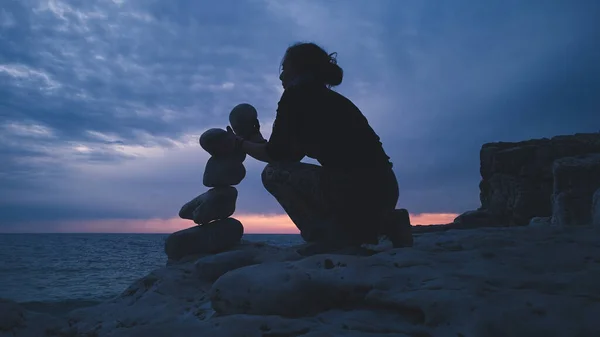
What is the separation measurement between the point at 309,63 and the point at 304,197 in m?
1.40

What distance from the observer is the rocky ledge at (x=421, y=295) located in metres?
2.29

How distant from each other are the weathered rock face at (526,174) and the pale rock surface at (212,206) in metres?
16.9

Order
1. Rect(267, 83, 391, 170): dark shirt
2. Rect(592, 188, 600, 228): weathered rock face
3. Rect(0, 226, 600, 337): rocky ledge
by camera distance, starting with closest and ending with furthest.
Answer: Rect(0, 226, 600, 337): rocky ledge < Rect(267, 83, 391, 170): dark shirt < Rect(592, 188, 600, 228): weathered rock face

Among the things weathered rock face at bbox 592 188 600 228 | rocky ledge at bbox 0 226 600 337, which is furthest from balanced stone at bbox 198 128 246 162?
weathered rock face at bbox 592 188 600 228

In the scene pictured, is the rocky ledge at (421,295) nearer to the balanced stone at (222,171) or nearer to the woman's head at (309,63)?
the woman's head at (309,63)

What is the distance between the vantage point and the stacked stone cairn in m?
7.13

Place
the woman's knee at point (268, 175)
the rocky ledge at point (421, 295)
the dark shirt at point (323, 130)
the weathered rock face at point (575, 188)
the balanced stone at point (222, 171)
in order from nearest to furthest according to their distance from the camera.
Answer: the rocky ledge at point (421, 295), the dark shirt at point (323, 130), the woman's knee at point (268, 175), the balanced stone at point (222, 171), the weathered rock face at point (575, 188)

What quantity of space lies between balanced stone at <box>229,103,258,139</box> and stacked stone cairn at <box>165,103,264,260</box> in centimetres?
161

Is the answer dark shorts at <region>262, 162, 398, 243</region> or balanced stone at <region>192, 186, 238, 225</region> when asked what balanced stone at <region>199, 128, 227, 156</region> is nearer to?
balanced stone at <region>192, 186, 238, 225</region>

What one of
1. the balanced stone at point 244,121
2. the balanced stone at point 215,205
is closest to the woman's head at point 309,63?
the balanced stone at point 244,121

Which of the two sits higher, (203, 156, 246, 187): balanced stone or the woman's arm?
(203, 156, 246, 187): balanced stone

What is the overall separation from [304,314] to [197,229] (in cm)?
497

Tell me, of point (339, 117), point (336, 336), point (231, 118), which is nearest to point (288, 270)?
point (336, 336)

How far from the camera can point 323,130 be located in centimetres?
376
